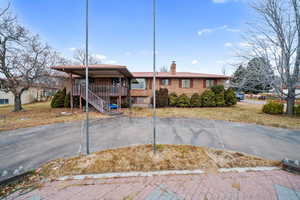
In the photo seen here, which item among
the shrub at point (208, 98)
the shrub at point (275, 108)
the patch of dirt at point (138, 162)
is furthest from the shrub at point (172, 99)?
the patch of dirt at point (138, 162)

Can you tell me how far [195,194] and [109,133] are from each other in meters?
4.11

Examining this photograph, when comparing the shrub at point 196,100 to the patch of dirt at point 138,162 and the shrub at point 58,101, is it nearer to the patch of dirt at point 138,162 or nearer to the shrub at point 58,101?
the patch of dirt at point 138,162

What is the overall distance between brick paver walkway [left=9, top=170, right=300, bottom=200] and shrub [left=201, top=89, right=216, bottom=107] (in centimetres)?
1140

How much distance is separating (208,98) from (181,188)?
12974mm

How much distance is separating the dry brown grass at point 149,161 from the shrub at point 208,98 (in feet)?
35.2

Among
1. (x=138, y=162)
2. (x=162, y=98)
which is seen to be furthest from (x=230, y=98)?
(x=138, y=162)

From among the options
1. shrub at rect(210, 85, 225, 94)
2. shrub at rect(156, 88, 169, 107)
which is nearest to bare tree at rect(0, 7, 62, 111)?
shrub at rect(156, 88, 169, 107)

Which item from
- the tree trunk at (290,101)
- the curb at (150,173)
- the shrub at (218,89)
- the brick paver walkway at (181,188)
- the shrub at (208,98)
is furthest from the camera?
the shrub at (218,89)

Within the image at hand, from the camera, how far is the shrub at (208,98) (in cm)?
1324

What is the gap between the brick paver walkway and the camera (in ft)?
6.47

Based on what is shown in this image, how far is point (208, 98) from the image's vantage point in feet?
43.5

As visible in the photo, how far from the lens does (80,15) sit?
3.53m

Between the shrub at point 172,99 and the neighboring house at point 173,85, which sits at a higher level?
the neighboring house at point 173,85

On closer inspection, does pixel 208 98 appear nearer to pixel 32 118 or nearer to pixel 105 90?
pixel 105 90
